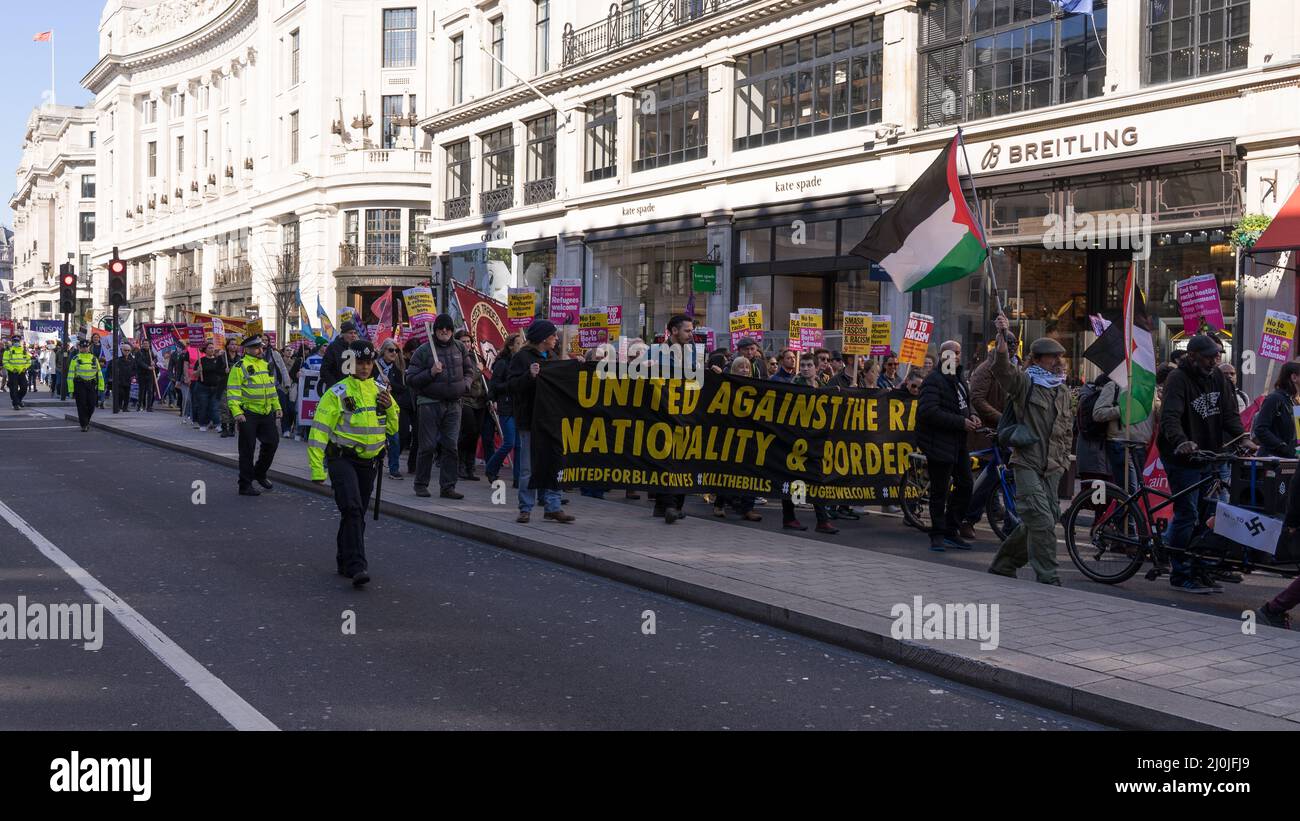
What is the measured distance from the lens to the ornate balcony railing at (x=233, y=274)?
59.1m

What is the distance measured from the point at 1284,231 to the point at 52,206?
118 metres

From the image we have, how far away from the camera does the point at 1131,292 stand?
11.0m

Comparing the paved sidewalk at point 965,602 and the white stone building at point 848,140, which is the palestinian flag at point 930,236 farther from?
the white stone building at point 848,140

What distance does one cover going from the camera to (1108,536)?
32.7ft

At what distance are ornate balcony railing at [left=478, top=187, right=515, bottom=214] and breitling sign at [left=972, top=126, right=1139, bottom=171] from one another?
18994mm

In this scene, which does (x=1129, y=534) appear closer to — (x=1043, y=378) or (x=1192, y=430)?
(x=1192, y=430)

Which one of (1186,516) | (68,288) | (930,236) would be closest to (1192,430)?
(1186,516)

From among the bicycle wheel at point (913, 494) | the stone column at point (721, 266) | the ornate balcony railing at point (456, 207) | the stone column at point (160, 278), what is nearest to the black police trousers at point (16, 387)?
the ornate balcony railing at point (456, 207)

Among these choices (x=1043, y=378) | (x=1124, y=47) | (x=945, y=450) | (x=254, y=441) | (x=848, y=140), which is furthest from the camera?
(x=848, y=140)

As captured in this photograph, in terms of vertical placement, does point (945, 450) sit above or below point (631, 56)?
below

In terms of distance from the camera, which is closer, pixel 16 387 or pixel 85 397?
pixel 85 397
